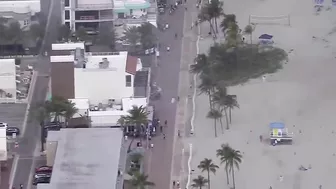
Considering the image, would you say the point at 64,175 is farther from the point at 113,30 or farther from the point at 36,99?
the point at 113,30

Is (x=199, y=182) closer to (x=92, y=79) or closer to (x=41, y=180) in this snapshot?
(x=41, y=180)

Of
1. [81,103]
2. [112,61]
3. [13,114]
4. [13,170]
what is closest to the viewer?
[13,170]

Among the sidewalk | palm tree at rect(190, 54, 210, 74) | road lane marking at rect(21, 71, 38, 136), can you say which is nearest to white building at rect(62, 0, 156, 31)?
road lane marking at rect(21, 71, 38, 136)

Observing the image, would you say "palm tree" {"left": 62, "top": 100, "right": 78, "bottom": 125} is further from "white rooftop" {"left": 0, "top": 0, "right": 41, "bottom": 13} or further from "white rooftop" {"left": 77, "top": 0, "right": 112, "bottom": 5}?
"white rooftop" {"left": 0, "top": 0, "right": 41, "bottom": 13}

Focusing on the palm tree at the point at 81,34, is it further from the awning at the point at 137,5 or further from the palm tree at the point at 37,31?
the awning at the point at 137,5

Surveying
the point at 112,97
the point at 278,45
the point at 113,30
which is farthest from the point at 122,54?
the point at 278,45

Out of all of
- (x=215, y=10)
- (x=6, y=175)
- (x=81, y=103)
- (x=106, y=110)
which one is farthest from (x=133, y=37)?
(x=6, y=175)

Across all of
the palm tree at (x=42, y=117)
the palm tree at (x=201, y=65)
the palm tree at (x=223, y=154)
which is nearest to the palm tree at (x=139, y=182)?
the palm tree at (x=223, y=154)

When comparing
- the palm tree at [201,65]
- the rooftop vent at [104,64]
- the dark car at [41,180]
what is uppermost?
the palm tree at [201,65]
